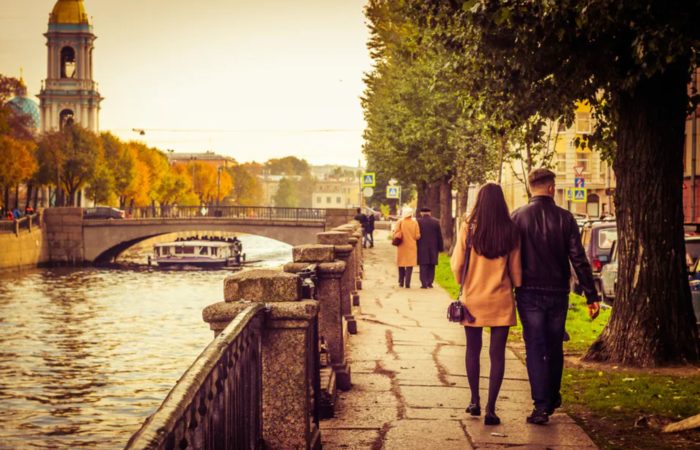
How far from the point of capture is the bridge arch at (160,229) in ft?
A: 229

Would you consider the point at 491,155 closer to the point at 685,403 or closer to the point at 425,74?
the point at 425,74

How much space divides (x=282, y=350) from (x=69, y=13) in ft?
396

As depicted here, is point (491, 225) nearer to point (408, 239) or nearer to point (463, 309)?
point (463, 309)

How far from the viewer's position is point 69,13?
120 meters

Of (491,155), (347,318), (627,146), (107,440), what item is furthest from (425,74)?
(627,146)

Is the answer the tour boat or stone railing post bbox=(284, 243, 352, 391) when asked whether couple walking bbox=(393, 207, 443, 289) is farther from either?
the tour boat

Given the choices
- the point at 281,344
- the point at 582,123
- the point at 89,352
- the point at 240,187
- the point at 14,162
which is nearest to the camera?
the point at 281,344

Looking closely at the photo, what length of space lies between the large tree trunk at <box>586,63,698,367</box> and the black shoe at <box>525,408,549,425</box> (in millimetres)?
3042

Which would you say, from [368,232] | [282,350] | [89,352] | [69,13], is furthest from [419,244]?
[69,13]

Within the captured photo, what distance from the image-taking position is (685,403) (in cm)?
826

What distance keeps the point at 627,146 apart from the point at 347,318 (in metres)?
4.29

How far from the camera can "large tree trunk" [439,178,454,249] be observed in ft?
131

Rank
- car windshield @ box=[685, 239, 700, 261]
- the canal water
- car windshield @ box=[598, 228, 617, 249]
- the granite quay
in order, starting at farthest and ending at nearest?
1. car windshield @ box=[598, 228, 617, 249]
2. the canal water
3. car windshield @ box=[685, 239, 700, 261]
4. the granite quay

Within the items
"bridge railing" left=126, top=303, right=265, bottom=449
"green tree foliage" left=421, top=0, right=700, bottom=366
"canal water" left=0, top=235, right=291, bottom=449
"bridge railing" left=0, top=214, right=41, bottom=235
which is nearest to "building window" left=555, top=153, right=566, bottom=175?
"canal water" left=0, top=235, right=291, bottom=449
